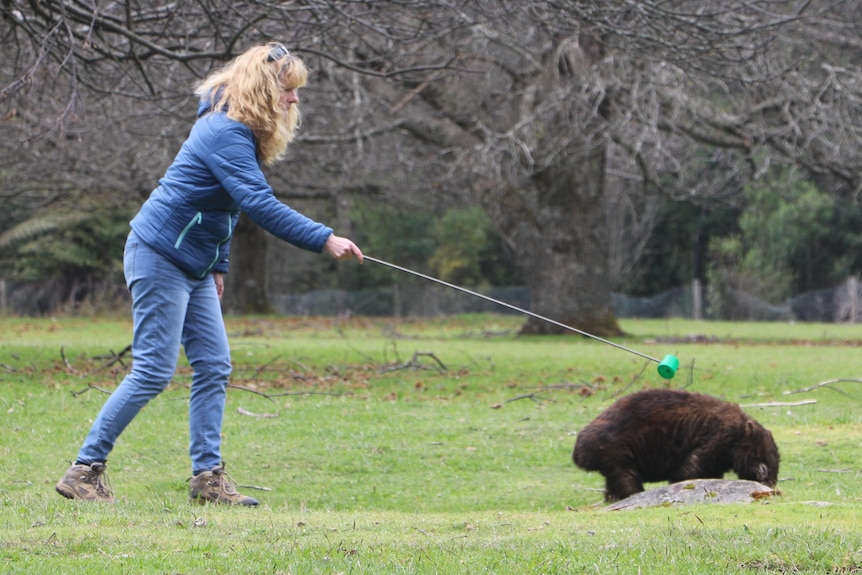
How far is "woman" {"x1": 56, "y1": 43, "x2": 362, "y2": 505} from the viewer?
6062 mm

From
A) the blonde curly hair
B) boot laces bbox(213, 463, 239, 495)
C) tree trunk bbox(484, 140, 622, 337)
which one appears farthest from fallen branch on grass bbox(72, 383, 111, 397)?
tree trunk bbox(484, 140, 622, 337)

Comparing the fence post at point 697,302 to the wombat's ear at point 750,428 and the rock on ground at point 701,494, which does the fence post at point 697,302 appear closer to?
the wombat's ear at point 750,428

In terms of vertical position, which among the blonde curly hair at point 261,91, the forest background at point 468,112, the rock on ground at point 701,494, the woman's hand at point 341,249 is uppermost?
the forest background at point 468,112

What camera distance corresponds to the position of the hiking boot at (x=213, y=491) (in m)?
6.46

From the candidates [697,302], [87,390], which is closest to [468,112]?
[87,390]

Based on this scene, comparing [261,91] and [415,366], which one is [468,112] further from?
[261,91]

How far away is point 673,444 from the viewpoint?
763 centimetres

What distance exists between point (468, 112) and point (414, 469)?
1309 centimetres

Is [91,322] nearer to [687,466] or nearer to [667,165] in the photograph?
[667,165]

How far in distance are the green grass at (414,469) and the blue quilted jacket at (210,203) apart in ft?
5.01

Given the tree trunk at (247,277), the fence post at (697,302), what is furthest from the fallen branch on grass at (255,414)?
the fence post at (697,302)

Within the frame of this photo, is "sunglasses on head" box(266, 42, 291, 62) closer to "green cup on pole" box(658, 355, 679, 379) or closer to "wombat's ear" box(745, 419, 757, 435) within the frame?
"green cup on pole" box(658, 355, 679, 379)

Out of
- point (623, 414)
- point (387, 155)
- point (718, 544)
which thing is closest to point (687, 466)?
point (623, 414)

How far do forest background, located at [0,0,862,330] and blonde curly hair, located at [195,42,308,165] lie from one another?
3850 millimetres
